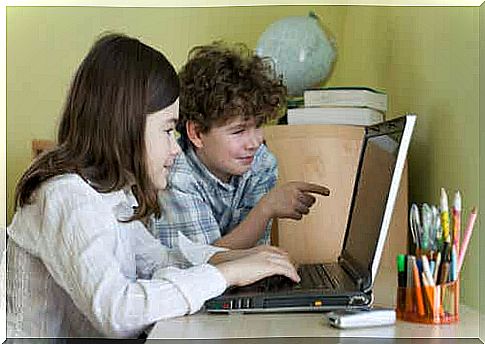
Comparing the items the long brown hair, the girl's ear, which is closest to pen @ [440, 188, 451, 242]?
the long brown hair

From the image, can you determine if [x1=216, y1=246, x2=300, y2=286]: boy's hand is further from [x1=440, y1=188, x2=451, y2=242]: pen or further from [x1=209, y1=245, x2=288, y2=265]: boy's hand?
[x1=440, y1=188, x2=451, y2=242]: pen

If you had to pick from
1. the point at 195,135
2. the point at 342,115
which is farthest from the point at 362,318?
the point at 195,135

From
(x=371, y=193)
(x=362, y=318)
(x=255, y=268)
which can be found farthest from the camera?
(x=371, y=193)

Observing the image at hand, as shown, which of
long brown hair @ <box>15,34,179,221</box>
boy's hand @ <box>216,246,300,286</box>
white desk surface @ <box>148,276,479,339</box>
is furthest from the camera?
long brown hair @ <box>15,34,179,221</box>

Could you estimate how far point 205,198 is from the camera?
1.52m

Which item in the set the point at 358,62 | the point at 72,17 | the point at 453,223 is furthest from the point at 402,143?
the point at 72,17

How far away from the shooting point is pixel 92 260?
99cm

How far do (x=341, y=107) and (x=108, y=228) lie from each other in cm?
54

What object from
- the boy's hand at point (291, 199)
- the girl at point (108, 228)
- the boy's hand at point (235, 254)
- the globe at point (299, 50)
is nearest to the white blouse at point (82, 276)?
the girl at point (108, 228)

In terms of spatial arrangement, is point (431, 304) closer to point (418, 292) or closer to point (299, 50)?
point (418, 292)

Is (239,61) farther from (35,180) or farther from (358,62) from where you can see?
(35,180)

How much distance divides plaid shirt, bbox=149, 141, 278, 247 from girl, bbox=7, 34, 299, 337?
0.44ft

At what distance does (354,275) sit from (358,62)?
19.4 inches

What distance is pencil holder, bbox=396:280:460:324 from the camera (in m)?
0.97
